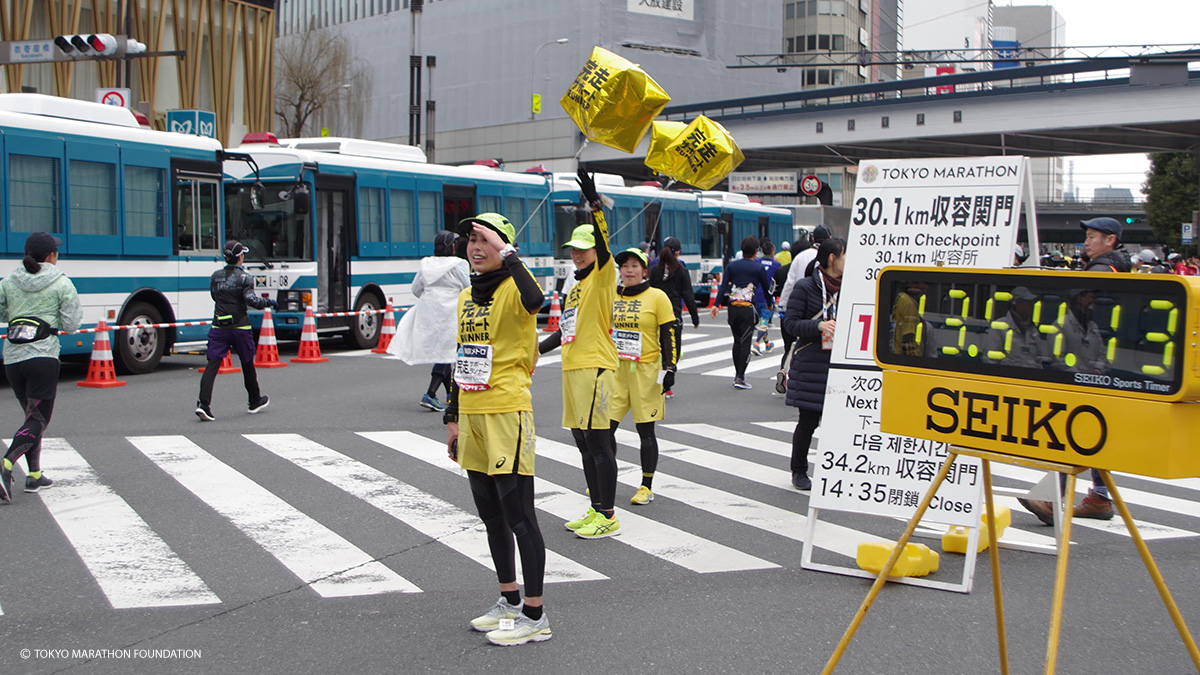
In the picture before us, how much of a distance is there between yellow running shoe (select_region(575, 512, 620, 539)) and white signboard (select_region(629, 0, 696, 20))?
192 ft

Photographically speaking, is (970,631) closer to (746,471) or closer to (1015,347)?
(1015,347)

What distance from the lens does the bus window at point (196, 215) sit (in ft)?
50.6

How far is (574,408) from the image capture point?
685cm

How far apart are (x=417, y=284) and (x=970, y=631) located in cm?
777

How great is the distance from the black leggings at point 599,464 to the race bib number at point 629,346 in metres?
0.89

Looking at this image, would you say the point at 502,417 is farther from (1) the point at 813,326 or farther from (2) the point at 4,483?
(2) the point at 4,483

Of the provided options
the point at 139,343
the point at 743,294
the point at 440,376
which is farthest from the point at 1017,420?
the point at 139,343

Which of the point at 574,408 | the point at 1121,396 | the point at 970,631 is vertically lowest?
the point at 970,631

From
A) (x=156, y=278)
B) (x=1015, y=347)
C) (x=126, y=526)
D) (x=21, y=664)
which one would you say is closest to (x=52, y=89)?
(x=156, y=278)

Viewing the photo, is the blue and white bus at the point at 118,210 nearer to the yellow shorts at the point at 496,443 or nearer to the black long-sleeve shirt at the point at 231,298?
the black long-sleeve shirt at the point at 231,298

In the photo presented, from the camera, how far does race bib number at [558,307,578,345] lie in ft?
22.8

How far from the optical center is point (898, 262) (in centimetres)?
647

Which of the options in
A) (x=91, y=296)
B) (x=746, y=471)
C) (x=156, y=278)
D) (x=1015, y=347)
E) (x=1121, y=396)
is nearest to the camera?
(x=1121, y=396)
